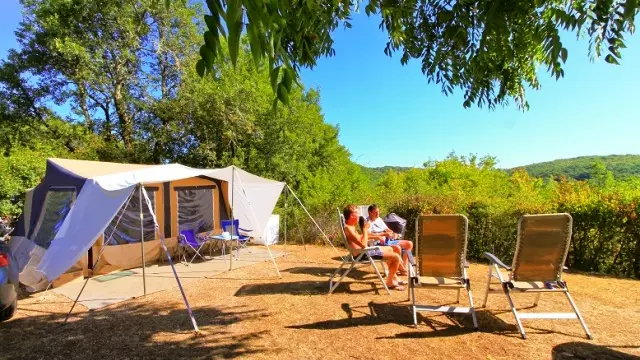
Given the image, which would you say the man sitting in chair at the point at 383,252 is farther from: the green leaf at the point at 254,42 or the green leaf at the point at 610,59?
the green leaf at the point at 254,42

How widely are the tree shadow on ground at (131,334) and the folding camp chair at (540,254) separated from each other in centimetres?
249

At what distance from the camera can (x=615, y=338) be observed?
314 cm

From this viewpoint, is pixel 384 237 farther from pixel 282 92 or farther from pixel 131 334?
pixel 282 92

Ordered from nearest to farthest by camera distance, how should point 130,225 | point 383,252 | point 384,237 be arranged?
point 383,252 < point 384,237 < point 130,225

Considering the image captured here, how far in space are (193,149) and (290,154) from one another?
335 centimetres

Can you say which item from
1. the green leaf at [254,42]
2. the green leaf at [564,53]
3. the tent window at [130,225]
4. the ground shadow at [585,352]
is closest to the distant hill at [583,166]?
the ground shadow at [585,352]

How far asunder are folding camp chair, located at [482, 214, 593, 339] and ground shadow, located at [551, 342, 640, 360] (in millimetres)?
421

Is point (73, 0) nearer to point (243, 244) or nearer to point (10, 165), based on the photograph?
point (10, 165)

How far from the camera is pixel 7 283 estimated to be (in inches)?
143

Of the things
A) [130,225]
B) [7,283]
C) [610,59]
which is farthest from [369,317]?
[130,225]

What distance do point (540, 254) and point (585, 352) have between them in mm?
878

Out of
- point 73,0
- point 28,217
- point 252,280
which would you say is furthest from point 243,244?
point 73,0

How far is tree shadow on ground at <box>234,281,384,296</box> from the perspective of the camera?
4.72 m

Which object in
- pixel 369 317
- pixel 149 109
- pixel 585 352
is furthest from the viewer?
pixel 149 109
